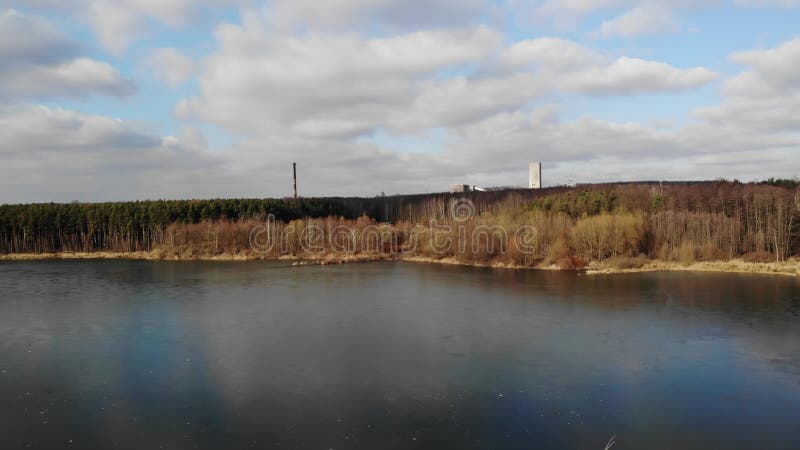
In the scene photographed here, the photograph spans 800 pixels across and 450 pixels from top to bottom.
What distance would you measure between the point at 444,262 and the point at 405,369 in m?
27.7

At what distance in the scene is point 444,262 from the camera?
131ft

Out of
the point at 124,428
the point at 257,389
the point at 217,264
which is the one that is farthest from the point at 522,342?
the point at 217,264

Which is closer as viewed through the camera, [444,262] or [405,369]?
[405,369]

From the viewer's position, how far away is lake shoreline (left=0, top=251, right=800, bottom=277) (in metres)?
31.2

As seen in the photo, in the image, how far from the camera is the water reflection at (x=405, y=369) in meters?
8.91

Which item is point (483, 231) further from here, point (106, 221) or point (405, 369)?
point (106, 221)

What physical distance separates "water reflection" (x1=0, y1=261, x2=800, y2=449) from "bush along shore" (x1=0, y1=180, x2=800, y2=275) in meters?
10.6
